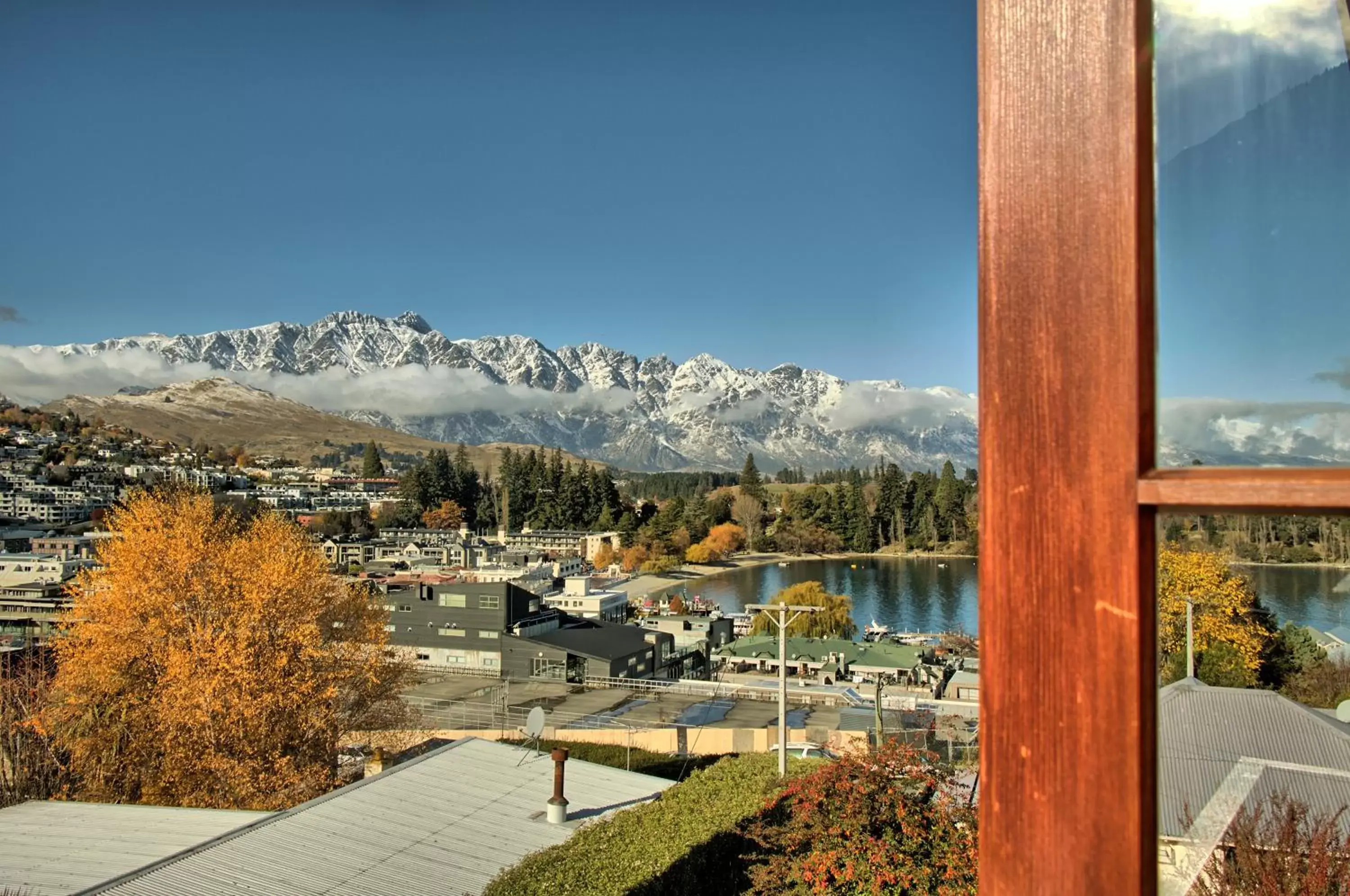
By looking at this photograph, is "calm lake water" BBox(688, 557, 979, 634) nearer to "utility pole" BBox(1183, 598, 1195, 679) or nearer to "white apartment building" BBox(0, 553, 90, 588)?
"white apartment building" BBox(0, 553, 90, 588)

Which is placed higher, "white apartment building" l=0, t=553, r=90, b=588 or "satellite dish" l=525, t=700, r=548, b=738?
"satellite dish" l=525, t=700, r=548, b=738

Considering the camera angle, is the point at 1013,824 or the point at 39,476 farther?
the point at 39,476

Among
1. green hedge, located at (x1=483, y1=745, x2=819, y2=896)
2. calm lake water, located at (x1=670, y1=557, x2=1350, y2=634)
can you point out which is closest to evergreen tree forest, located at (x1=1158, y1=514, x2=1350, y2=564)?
green hedge, located at (x1=483, y1=745, x2=819, y2=896)

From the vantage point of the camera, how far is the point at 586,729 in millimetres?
10875

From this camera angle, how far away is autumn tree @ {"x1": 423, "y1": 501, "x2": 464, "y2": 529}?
49.8 metres

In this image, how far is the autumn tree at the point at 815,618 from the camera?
21.9m

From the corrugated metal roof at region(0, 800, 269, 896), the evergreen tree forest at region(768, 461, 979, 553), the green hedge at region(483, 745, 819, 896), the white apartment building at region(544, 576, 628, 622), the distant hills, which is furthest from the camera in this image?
the distant hills

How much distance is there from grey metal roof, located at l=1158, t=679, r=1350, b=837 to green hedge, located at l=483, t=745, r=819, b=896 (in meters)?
2.89

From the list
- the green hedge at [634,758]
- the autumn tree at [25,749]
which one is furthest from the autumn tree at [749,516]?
the autumn tree at [25,749]

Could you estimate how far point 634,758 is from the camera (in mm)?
9086

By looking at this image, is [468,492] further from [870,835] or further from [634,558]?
[870,835]

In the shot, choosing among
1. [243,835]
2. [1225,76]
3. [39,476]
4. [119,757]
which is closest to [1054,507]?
[1225,76]

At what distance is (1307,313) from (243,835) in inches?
207

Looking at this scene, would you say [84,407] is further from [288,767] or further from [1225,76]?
[1225,76]
